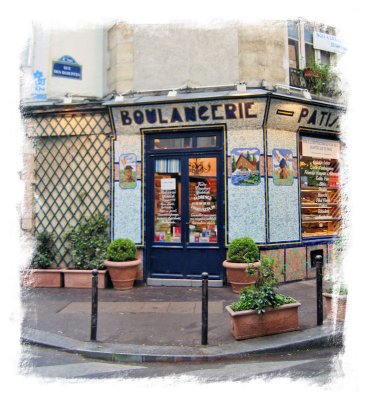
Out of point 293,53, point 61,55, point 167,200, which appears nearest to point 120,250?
point 167,200

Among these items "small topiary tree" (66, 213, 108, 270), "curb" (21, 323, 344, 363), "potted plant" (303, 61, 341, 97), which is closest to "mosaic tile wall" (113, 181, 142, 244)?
"small topiary tree" (66, 213, 108, 270)

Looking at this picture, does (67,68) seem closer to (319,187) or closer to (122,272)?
(122,272)

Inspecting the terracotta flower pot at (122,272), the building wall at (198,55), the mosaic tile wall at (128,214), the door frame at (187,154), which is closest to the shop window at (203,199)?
the door frame at (187,154)

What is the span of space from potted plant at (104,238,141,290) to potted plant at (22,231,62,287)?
1.40 metres

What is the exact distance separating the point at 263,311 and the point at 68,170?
22.4 ft

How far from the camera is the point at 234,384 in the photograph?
420 cm

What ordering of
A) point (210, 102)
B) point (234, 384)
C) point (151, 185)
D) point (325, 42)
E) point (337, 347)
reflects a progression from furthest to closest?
point (325, 42)
point (151, 185)
point (210, 102)
point (337, 347)
point (234, 384)

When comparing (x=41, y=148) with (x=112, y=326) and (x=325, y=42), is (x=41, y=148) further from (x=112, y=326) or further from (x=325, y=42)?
(x=325, y=42)

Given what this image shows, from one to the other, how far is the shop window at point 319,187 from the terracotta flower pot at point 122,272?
174 inches

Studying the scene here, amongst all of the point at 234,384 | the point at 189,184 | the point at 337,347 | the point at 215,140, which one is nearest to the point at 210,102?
the point at 215,140

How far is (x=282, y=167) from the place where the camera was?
30.8 feet

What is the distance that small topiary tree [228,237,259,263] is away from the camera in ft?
27.7

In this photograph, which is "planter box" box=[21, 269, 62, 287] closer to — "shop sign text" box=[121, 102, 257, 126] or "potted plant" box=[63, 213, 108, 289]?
"potted plant" box=[63, 213, 108, 289]

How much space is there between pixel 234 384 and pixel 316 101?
7.43 m
